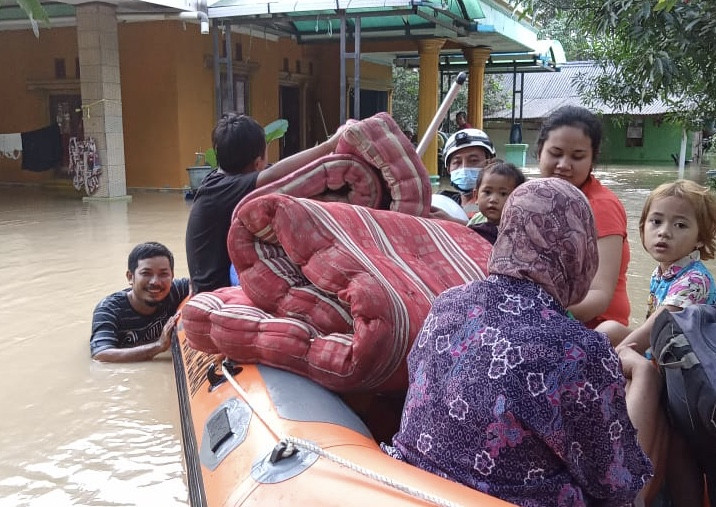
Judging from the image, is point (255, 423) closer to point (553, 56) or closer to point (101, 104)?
point (101, 104)

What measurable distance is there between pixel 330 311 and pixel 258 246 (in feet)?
0.95

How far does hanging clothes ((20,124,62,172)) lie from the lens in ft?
38.2

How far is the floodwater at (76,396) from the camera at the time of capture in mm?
2615

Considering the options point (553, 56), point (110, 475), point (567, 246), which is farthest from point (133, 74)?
point (567, 246)

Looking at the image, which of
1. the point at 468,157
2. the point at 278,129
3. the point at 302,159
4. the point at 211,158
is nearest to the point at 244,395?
the point at 302,159

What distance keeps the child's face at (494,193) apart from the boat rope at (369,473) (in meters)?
1.44

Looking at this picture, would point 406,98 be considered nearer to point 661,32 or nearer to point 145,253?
point 661,32

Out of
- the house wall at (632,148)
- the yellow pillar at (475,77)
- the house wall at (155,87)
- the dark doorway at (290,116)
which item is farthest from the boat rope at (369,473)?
the house wall at (632,148)

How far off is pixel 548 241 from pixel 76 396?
9.09ft

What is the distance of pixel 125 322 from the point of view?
150 inches

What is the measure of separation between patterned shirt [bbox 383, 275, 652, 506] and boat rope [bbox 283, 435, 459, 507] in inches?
4.3

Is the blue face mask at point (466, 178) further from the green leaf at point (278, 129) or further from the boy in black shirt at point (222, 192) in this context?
the green leaf at point (278, 129)

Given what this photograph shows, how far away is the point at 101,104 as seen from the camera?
10055 millimetres

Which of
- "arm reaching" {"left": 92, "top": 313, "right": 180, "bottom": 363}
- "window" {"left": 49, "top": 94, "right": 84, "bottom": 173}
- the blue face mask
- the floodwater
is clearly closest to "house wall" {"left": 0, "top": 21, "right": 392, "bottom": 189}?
"window" {"left": 49, "top": 94, "right": 84, "bottom": 173}
